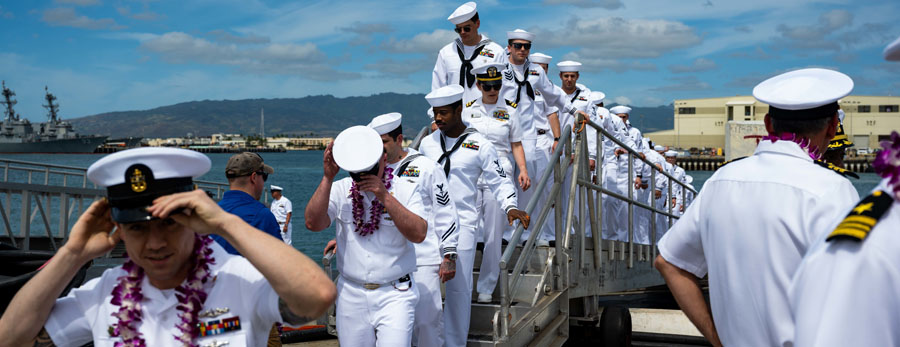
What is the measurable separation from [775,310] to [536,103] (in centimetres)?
579

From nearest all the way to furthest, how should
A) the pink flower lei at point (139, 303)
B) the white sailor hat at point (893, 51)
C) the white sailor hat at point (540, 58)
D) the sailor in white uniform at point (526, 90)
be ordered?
the white sailor hat at point (893, 51), the pink flower lei at point (139, 303), the sailor in white uniform at point (526, 90), the white sailor hat at point (540, 58)

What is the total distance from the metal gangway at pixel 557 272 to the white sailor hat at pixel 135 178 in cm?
303

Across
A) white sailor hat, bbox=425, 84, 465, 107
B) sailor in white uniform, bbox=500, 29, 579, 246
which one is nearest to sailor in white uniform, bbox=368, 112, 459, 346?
white sailor hat, bbox=425, 84, 465, 107

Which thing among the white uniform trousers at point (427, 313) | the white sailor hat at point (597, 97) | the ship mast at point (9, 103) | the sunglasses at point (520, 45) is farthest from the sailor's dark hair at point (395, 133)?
the ship mast at point (9, 103)

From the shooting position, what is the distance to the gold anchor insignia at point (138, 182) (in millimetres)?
2359

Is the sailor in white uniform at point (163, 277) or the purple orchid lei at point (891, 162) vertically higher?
the purple orchid lei at point (891, 162)

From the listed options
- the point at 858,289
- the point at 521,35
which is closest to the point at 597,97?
the point at 521,35

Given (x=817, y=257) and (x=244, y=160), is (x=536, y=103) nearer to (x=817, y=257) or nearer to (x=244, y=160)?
(x=244, y=160)

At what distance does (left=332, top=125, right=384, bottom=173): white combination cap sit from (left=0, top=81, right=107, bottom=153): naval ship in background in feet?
304

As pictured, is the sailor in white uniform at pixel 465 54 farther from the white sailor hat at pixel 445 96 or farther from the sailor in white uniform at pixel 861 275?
the sailor in white uniform at pixel 861 275

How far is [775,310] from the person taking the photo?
2.71 m

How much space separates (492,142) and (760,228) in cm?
447

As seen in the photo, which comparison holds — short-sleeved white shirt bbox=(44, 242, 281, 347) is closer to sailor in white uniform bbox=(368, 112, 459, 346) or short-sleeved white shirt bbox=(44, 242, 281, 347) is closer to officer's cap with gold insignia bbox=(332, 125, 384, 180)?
officer's cap with gold insignia bbox=(332, 125, 384, 180)

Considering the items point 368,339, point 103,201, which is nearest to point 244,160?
point 368,339
